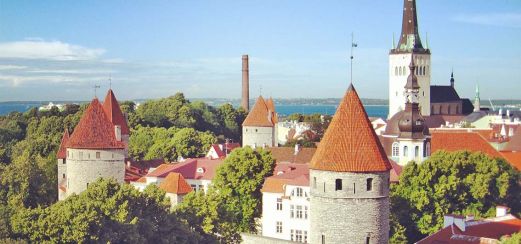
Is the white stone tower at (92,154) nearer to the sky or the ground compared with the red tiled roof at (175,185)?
nearer to the sky

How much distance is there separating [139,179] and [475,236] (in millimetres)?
23635

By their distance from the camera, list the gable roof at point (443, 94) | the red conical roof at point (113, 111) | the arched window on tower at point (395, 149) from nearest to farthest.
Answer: the red conical roof at point (113, 111) < the arched window on tower at point (395, 149) < the gable roof at point (443, 94)

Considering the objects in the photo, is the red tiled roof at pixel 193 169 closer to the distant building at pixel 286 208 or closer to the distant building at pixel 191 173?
the distant building at pixel 191 173

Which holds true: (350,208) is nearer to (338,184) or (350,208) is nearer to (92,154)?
(338,184)

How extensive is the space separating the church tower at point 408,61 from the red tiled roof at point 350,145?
6728cm

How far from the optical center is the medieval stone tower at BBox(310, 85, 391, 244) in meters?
26.2

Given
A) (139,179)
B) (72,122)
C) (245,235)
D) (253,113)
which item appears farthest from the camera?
(72,122)

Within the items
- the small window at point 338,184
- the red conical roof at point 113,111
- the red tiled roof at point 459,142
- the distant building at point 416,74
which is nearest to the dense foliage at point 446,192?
the red tiled roof at point 459,142

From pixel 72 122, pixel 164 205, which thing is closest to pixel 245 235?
pixel 164 205

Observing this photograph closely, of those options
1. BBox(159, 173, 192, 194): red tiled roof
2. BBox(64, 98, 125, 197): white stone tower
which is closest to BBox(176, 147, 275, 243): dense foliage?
BBox(159, 173, 192, 194): red tiled roof

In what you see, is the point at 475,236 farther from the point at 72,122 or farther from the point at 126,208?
the point at 72,122

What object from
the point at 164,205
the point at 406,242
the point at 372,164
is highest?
the point at 372,164

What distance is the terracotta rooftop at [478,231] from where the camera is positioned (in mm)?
28250

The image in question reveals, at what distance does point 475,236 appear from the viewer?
94.4 feet
